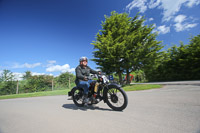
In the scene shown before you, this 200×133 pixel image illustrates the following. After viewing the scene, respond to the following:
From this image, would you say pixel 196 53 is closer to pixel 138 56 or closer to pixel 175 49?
pixel 175 49

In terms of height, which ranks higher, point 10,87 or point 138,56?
point 138,56

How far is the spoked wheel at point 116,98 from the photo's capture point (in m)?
2.56

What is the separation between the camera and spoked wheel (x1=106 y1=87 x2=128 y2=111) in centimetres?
256

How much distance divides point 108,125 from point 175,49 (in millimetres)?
23670

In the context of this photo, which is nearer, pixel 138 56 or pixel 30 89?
pixel 138 56

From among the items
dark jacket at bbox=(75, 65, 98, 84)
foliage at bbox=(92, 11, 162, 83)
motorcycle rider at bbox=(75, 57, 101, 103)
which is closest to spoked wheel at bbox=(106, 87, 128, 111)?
motorcycle rider at bbox=(75, 57, 101, 103)

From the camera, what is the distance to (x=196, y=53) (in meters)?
15.7

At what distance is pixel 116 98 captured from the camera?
273 cm

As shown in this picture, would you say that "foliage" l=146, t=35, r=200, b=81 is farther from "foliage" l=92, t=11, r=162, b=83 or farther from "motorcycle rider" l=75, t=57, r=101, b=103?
"motorcycle rider" l=75, t=57, r=101, b=103

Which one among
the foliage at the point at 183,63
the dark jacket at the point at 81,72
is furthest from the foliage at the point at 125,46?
the dark jacket at the point at 81,72

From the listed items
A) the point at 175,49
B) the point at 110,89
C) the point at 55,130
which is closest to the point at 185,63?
the point at 175,49

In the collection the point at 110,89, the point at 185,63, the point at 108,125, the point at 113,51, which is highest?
the point at 113,51

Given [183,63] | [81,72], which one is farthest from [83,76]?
[183,63]

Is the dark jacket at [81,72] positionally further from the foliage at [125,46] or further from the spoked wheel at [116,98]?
the foliage at [125,46]
